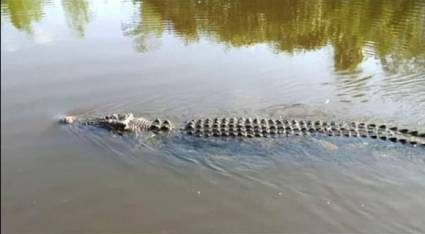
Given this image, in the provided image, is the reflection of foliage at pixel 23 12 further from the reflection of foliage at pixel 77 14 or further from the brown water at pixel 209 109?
Result: the reflection of foliage at pixel 77 14

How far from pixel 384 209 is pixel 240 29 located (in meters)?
7.32

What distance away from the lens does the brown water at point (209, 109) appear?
15.5ft

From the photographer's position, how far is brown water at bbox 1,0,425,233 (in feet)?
15.5

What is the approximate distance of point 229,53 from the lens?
9812 millimetres

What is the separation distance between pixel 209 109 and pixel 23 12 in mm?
7758

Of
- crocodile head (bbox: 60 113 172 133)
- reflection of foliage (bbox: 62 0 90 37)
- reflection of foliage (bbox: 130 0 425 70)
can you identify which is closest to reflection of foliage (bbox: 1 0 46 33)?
reflection of foliage (bbox: 62 0 90 37)

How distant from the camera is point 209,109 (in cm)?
731

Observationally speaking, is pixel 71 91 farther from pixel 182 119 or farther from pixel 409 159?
pixel 409 159

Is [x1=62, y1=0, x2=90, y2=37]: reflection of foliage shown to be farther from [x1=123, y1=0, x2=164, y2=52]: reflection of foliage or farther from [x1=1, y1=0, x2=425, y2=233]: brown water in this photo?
[x1=123, y1=0, x2=164, y2=52]: reflection of foliage

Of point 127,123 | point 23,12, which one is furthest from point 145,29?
point 127,123

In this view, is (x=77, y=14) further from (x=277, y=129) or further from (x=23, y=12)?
(x=277, y=129)

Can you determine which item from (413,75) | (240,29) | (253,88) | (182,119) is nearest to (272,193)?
(182,119)

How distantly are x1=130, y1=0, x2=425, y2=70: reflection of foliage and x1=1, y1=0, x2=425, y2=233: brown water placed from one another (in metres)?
0.06

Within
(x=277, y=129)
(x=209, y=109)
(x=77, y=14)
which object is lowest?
(x=209, y=109)
